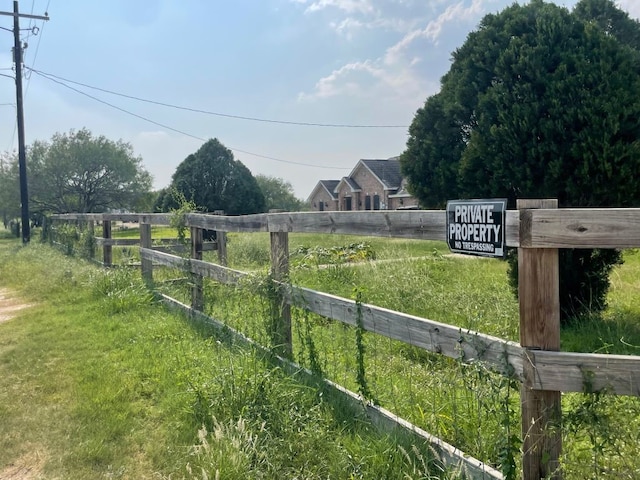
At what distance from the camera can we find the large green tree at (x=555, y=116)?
17.1 feet

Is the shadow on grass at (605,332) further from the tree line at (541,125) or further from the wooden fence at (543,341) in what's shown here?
the wooden fence at (543,341)

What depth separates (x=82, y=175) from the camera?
38531mm

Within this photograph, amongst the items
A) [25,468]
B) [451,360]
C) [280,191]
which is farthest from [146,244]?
[280,191]

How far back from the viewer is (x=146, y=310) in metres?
7.22

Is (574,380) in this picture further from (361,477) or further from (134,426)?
(134,426)

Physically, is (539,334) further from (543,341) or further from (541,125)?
(541,125)

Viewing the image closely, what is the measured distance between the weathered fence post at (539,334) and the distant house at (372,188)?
35720 millimetres

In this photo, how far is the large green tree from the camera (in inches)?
205

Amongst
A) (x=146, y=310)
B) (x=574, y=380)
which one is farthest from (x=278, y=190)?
(x=574, y=380)

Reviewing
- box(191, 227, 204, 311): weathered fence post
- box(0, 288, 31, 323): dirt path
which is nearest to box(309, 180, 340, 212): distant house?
box(0, 288, 31, 323): dirt path

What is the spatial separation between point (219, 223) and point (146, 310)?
205 centimetres

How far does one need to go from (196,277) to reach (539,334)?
4.96m

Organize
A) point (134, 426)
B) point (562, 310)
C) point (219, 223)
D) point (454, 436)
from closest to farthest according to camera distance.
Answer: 1. point (454, 436)
2. point (134, 426)
3. point (562, 310)
4. point (219, 223)

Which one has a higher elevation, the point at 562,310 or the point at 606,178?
the point at 606,178
